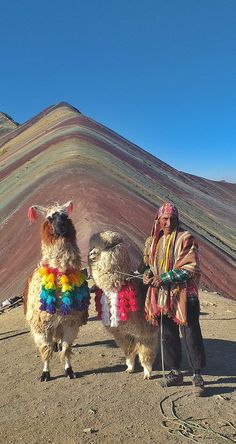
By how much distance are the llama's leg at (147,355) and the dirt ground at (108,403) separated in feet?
0.38

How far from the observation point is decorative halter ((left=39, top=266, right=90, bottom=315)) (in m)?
5.20

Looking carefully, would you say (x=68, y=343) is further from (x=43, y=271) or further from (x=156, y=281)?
(x=156, y=281)

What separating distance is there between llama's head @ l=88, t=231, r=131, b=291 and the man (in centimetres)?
34

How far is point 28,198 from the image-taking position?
65.8 feet

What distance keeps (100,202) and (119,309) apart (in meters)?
9.78

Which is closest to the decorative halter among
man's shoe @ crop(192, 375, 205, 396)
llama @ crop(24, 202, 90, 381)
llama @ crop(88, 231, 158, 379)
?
llama @ crop(24, 202, 90, 381)

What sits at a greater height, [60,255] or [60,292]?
[60,255]

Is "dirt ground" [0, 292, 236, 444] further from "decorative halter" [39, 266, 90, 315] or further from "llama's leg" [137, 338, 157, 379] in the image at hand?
"decorative halter" [39, 266, 90, 315]

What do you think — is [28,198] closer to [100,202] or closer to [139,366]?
[100,202]

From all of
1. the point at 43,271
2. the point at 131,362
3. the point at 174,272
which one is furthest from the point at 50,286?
the point at 174,272

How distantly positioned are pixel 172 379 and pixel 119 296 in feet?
3.36

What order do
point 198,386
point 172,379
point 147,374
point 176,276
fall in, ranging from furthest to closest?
point 147,374, point 172,379, point 198,386, point 176,276

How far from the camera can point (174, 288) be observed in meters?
4.78

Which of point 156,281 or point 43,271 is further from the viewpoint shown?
point 43,271
